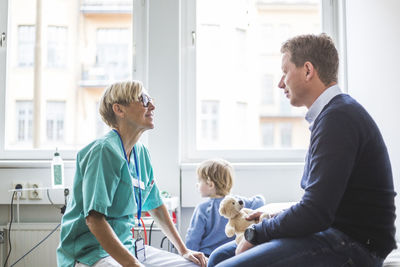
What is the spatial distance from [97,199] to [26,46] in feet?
6.03

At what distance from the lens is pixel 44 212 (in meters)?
2.56

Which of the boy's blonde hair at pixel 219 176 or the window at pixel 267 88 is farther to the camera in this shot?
the window at pixel 267 88

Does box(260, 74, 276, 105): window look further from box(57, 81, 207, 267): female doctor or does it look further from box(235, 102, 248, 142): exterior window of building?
box(57, 81, 207, 267): female doctor

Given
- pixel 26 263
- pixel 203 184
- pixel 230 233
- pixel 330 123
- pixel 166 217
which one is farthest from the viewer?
pixel 26 263

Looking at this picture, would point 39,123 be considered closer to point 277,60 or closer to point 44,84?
point 44,84

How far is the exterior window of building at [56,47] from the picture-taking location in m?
2.77

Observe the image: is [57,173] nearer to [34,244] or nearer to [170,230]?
[34,244]

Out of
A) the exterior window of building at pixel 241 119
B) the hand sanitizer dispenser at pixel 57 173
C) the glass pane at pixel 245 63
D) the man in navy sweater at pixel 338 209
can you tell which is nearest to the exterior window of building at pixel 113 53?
the glass pane at pixel 245 63

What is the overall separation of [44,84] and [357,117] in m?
2.25

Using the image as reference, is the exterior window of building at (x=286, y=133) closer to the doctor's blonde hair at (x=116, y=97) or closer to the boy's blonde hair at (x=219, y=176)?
the boy's blonde hair at (x=219, y=176)

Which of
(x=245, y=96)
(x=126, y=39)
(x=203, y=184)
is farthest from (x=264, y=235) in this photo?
(x=126, y=39)

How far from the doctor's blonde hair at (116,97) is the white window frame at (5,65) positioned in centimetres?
91

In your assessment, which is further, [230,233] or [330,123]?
[230,233]

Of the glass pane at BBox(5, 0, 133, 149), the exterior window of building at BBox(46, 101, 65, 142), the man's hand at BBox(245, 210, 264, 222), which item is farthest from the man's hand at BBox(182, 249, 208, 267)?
the exterior window of building at BBox(46, 101, 65, 142)
